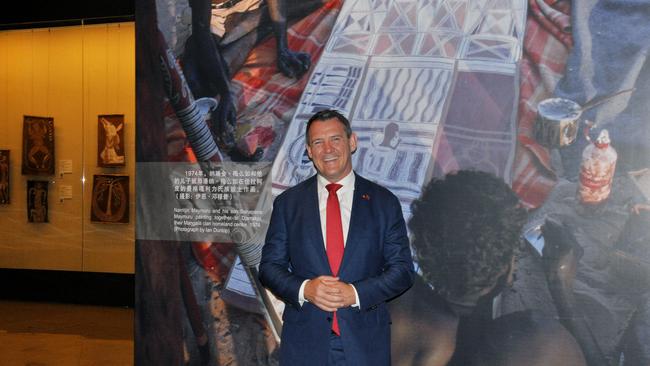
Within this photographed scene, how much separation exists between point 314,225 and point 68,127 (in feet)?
19.4

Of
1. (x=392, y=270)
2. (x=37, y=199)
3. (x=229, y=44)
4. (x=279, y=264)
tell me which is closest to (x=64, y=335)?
(x=37, y=199)

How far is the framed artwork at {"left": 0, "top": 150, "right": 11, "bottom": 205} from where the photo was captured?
774cm

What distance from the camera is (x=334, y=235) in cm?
254

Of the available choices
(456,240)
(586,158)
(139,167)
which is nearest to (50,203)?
(139,167)

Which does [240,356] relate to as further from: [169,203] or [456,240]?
[456,240]

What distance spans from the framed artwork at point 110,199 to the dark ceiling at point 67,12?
175 centimetres

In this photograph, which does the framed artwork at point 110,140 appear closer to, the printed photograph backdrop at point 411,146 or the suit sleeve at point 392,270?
the printed photograph backdrop at point 411,146

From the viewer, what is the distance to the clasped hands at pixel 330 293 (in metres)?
2.34

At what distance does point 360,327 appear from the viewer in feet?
8.13

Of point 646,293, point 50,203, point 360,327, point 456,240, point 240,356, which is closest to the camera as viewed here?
point 360,327

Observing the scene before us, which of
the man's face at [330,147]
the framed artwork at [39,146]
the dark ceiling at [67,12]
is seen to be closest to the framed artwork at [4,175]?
the framed artwork at [39,146]

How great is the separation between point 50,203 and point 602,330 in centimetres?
651

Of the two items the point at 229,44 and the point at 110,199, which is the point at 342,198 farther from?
the point at 110,199

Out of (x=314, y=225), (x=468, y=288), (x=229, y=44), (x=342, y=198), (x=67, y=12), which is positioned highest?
(x=67, y=12)
